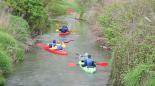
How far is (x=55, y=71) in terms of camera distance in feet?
91.2

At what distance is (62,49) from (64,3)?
1119 inches

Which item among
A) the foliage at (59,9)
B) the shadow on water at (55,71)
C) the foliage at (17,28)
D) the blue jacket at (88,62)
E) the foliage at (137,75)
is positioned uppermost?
the foliage at (59,9)

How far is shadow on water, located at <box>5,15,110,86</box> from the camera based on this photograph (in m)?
25.1

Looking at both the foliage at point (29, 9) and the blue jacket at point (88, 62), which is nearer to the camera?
the blue jacket at point (88, 62)

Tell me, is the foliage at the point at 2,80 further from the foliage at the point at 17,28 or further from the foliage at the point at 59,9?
the foliage at the point at 59,9

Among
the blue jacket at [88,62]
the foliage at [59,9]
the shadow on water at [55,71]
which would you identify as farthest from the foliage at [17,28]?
the foliage at [59,9]

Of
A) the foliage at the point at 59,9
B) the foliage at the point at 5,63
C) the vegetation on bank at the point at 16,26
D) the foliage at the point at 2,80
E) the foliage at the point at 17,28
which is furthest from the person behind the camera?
the foliage at the point at 59,9

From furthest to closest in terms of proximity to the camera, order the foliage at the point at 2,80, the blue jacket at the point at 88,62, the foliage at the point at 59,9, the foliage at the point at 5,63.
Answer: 1. the foliage at the point at 59,9
2. the blue jacket at the point at 88,62
3. the foliage at the point at 5,63
4. the foliage at the point at 2,80

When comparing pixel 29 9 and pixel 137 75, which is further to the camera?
pixel 29 9

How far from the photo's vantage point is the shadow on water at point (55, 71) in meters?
25.1

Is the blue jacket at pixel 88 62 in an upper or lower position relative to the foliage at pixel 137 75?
lower

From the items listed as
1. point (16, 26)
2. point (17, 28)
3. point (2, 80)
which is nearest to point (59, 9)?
point (16, 26)

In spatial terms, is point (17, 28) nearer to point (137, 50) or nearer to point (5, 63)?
point (5, 63)

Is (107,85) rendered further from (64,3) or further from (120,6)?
(64,3)
